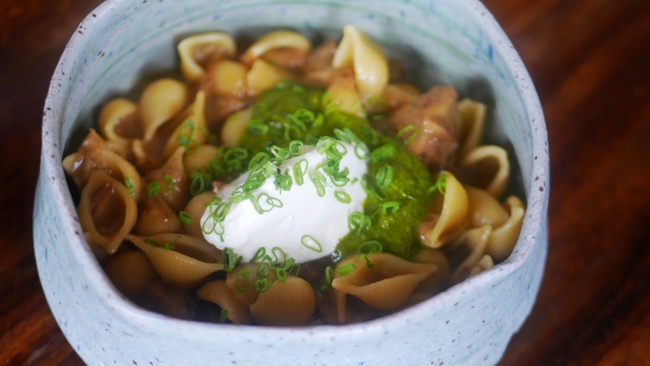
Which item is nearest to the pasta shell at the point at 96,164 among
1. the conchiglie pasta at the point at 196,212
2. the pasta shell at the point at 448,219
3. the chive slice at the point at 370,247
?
the conchiglie pasta at the point at 196,212

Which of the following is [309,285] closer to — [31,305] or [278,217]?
[278,217]

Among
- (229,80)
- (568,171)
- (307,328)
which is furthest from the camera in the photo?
(568,171)

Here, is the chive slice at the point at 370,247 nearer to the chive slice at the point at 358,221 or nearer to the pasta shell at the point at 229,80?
the chive slice at the point at 358,221

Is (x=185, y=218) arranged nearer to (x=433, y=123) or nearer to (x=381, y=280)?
(x=381, y=280)

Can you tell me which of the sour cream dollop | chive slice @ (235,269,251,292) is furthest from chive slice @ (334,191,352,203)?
chive slice @ (235,269,251,292)

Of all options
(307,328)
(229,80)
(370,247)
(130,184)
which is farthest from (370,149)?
(307,328)

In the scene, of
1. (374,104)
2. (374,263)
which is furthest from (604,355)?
(374,104)

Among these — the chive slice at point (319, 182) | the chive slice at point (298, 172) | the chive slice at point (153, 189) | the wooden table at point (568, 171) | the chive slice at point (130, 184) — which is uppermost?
the chive slice at point (298, 172)

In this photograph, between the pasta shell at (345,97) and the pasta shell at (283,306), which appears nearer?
the pasta shell at (283,306)

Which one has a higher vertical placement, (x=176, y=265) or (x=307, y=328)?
(x=307, y=328)
